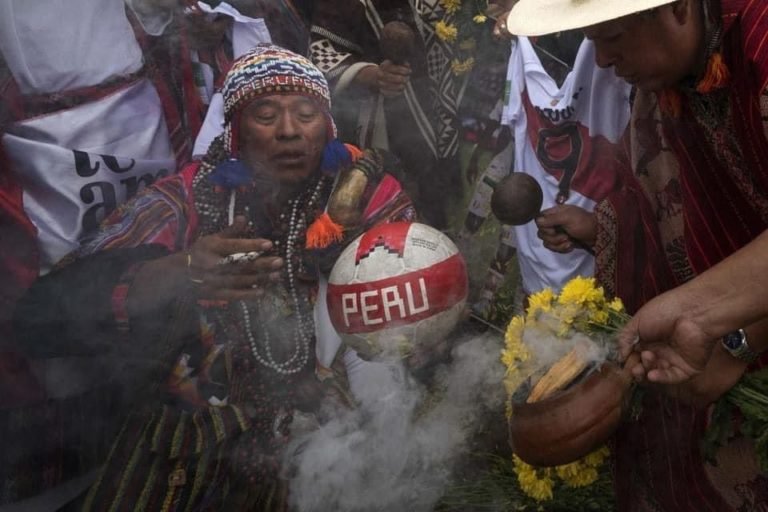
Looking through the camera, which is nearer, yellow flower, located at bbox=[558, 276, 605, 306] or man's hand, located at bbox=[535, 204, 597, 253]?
yellow flower, located at bbox=[558, 276, 605, 306]

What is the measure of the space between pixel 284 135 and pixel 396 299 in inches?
29.0

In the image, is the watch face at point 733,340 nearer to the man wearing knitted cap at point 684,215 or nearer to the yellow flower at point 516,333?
the man wearing knitted cap at point 684,215

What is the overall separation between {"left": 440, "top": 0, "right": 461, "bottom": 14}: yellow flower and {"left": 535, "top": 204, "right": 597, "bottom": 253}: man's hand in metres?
1.49

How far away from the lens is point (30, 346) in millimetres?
2883

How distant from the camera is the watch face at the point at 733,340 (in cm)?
208

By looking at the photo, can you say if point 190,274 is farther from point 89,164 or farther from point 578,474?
point 578,474

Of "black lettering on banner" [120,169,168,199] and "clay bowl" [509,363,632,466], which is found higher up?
"black lettering on banner" [120,169,168,199]

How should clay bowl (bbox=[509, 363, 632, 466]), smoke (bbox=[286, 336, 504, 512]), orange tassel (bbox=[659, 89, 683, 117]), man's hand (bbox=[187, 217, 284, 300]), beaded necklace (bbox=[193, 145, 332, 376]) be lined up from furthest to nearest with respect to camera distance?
smoke (bbox=[286, 336, 504, 512])
beaded necklace (bbox=[193, 145, 332, 376])
man's hand (bbox=[187, 217, 284, 300])
orange tassel (bbox=[659, 89, 683, 117])
clay bowl (bbox=[509, 363, 632, 466])

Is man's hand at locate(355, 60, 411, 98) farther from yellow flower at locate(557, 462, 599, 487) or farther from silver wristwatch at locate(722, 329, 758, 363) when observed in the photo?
silver wristwatch at locate(722, 329, 758, 363)

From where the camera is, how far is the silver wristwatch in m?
2.08

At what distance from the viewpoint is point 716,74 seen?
6.84 feet

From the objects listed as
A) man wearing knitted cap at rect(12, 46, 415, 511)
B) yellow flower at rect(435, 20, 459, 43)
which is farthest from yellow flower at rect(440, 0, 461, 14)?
man wearing knitted cap at rect(12, 46, 415, 511)

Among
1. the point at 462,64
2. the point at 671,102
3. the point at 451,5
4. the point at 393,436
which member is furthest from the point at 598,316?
the point at 451,5

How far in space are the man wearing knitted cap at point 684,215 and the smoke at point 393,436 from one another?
0.72m
